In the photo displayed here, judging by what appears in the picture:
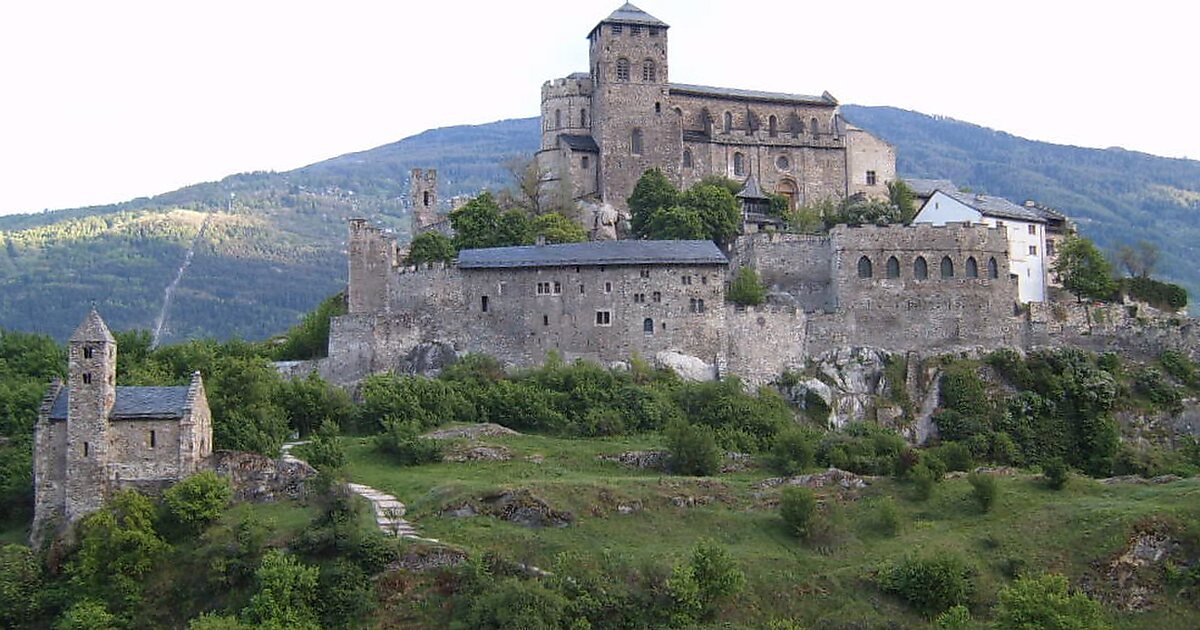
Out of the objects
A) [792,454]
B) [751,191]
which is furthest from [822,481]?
[751,191]

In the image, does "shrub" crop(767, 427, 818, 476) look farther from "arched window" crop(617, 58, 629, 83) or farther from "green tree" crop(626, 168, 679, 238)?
"arched window" crop(617, 58, 629, 83)

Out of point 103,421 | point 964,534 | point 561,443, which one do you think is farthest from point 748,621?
point 103,421

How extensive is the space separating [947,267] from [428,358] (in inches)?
1060

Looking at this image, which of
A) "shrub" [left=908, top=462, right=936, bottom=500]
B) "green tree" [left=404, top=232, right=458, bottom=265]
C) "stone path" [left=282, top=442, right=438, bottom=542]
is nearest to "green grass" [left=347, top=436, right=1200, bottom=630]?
"shrub" [left=908, top=462, right=936, bottom=500]

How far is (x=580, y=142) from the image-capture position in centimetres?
9062

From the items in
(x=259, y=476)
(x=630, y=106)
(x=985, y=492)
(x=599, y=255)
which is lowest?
(x=985, y=492)

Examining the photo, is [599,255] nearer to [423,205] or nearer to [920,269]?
[920,269]

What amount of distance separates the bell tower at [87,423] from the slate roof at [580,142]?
41842mm

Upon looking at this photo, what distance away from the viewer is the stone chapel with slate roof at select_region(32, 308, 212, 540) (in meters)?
52.5

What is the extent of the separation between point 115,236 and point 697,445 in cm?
14840

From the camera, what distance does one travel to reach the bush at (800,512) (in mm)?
54125

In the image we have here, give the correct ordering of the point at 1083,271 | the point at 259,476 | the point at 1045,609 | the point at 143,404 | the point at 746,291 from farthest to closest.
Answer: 1. the point at 1083,271
2. the point at 746,291
3. the point at 259,476
4. the point at 143,404
5. the point at 1045,609

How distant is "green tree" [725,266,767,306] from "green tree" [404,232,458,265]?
15.0 m

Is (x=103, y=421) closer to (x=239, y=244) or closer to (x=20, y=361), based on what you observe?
(x=20, y=361)
